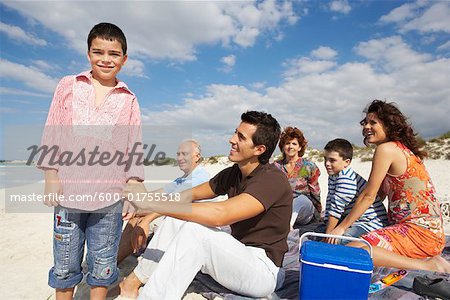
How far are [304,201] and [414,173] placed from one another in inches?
67.4

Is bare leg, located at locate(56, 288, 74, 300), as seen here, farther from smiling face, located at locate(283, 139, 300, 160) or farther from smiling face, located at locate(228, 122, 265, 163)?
smiling face, located at locate(283, 139, 300, 160)

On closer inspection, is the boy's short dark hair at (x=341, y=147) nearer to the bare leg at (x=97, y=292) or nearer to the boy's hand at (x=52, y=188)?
the bare leg at (x=97, y=292)

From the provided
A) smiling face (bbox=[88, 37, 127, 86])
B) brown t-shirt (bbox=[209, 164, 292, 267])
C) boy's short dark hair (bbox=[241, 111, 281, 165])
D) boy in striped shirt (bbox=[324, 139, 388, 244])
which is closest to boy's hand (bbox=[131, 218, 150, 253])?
brown t-shirt (bbox=[209, 164, 292, 267])

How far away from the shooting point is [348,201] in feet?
12.5

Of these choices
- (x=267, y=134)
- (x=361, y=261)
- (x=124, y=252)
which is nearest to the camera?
(x=361, y=261)

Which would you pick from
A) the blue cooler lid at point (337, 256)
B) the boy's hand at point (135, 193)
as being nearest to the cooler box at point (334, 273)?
the blue cooler lid at point (337, 256)

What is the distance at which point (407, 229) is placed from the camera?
10.0 ft

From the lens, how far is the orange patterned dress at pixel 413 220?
301 centimetres

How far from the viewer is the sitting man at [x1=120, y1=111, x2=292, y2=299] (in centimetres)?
219

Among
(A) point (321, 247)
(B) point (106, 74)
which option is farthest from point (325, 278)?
(B) point (106, 74)

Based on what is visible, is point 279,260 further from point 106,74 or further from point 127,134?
point 106,74

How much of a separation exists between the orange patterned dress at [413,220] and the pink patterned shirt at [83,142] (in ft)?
7.96

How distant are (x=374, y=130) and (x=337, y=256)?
1.62 metres

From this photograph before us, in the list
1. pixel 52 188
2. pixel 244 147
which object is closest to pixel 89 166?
pixel 52 188
